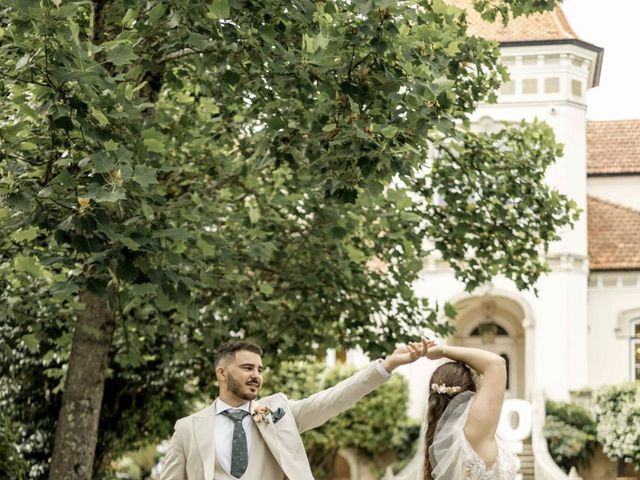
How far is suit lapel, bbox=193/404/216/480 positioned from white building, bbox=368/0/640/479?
73.2 ft

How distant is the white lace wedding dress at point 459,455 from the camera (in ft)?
16.6

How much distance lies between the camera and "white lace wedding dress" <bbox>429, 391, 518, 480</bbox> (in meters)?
5.07

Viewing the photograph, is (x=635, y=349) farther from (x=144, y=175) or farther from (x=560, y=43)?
(x=144, y=175)

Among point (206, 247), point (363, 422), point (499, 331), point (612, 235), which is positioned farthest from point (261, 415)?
point (499, 331)

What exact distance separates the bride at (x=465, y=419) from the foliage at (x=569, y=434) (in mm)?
21654

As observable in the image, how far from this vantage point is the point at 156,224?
8992mm

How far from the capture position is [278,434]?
6.07m

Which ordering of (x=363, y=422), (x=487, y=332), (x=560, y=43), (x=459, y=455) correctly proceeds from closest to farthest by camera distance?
1. (x=459, y=455)
2. (x=363, y=422)
3. (x=560, y=43)
4. (x=487, y=332)

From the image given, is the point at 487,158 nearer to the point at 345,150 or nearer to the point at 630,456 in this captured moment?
the point at 345,150

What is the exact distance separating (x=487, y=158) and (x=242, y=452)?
25.2ft

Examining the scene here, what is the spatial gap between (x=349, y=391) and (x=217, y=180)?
7.85 meters

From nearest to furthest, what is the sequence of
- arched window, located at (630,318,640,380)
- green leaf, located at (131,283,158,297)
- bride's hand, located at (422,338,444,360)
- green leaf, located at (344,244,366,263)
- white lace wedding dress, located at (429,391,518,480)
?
white lace wedding dress, located at (429,391,518,480) < bride's hand, located at (422,338,444,360) < green leaf, located at (131,283,158,297) < green leaf, located at (344,244,366,263) < arched window, located at (630,318,640,380)

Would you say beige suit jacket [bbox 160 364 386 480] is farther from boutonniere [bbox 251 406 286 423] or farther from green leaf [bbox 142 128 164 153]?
green leaf [bbox 142 128 164 153]

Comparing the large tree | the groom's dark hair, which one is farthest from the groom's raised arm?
the large tree
